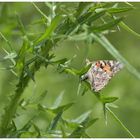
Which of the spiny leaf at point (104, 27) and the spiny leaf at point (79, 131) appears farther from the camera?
the spiny leaf at point (79, 131)

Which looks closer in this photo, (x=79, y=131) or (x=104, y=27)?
(x=104, y=27)

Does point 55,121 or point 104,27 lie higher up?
point 104,27

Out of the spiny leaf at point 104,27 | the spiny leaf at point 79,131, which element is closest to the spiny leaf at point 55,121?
the spiny leaf at point 79,131

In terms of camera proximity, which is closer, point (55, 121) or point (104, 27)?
point (104, 27)

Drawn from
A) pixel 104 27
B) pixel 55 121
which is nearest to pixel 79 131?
pixel 55 121

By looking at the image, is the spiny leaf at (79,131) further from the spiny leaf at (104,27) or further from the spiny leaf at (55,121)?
the spiny leaf at (104,27)

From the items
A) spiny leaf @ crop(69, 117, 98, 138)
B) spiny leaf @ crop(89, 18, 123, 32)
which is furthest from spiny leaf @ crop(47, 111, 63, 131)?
spiny leaf @ crop(89, 18, 123, 32)

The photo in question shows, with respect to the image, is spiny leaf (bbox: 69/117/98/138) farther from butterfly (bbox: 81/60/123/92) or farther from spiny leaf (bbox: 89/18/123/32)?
spiny leaf (bbox: 89/18/123/32)

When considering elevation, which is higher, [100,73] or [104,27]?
[104,27]

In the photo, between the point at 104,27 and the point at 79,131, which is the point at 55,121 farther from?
the point at 104,27

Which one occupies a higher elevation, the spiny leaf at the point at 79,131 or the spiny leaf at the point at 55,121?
the spiny leaf at the point at 55,121
